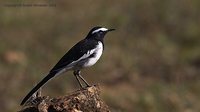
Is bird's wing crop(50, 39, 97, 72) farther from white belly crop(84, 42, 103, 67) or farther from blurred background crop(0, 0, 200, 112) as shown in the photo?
blurred background crop(0, 0, 200, 112)

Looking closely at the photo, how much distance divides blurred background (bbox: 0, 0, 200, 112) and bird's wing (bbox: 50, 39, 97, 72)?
571cm

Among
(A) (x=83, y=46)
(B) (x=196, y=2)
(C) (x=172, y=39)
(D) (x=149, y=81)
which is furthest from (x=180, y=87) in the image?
(A) (x=83, y=46)

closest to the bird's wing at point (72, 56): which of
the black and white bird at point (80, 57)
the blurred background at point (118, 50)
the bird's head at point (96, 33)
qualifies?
the black and white bird at point (80, 57)

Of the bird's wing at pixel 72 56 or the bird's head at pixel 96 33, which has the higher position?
the bird's head at pixel 96 33

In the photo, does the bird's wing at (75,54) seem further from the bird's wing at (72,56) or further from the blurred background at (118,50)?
the blurred background at (118,50)

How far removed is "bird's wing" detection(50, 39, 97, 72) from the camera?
9.96 metres

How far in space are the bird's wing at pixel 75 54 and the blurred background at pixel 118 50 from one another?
5.71 metres

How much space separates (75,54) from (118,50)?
9008 millimetres

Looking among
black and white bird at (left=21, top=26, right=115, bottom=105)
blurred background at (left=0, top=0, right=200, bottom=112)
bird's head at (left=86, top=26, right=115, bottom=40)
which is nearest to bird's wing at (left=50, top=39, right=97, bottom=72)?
black and white bird at (left=21, top=26, right=115, bottom=105)

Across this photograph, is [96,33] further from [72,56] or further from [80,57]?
[72,56]

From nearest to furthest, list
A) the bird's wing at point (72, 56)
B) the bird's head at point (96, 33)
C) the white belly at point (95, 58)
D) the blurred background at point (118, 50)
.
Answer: the bird's wing at point (72, 56) → the white belly at point (95, 58) → the bird's head at point (96, 33) → the blurred background at point (118, 50)

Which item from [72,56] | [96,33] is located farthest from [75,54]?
[96,33]

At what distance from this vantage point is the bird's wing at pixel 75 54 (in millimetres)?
9959

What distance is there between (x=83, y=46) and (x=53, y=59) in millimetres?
8040
